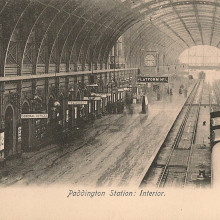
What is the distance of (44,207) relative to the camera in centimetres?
884

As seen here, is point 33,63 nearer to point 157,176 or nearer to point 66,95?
point 66,95

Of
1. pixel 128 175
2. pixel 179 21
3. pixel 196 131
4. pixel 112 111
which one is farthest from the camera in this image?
pixel 179 21

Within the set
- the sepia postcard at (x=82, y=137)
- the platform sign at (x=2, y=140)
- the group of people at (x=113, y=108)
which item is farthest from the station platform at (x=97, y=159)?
the group of people at (x=113, y=108)

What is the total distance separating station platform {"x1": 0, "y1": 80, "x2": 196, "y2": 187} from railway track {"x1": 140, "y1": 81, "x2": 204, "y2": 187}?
20.9 inches

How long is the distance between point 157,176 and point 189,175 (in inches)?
53.5

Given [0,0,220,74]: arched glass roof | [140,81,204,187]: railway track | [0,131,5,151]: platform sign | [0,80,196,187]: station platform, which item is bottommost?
[140,81,204,187]: railway track

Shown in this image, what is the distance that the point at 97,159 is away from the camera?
17.6m

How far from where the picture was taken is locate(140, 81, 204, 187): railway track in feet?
53.7

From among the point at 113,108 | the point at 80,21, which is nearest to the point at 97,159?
the point at 80,21

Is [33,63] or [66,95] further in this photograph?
[66,95]

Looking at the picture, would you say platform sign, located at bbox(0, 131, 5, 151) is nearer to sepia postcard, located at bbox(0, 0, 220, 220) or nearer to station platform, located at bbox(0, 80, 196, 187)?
sepia postcard, located at bbox(0, 0, 220, 220)

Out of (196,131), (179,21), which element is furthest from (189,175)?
(179,21)

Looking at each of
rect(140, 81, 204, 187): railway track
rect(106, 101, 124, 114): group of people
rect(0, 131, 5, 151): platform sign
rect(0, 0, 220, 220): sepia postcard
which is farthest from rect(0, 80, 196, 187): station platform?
rect(106, 101, 124, 114): group of people

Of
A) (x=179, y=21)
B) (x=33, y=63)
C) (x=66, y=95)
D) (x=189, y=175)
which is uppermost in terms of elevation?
(x=179, y=21)
